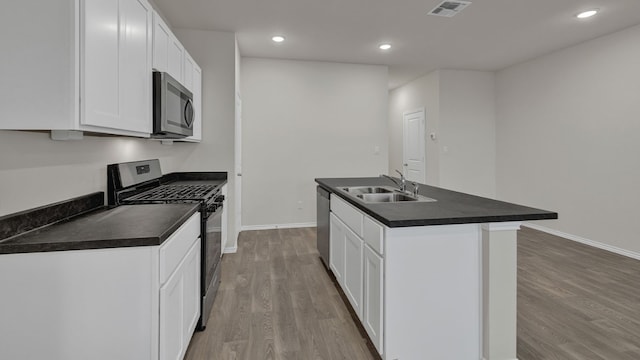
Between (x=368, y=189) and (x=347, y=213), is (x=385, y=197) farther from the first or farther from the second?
(x=347, y=213)

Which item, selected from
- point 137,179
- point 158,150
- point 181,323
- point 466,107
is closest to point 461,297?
point 181,323

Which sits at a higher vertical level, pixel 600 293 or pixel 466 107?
pixel 466 107

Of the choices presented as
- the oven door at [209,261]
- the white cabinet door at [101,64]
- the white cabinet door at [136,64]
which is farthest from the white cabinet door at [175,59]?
the oven door at [209,261]

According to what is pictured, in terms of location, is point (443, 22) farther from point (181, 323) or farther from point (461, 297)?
point (181, 323)

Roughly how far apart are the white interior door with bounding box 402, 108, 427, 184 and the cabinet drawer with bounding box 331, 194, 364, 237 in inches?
153

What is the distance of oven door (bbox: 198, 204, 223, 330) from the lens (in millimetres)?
2240

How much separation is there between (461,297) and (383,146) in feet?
13.0

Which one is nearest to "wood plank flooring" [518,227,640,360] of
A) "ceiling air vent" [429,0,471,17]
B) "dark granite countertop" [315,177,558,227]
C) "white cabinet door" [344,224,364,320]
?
"dark granite countertop" [315,177,558,227]

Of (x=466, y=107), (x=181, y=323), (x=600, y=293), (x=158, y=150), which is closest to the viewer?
(x=181, y=323)

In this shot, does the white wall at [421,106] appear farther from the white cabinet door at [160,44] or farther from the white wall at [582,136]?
the white cabinet door at [160,44]

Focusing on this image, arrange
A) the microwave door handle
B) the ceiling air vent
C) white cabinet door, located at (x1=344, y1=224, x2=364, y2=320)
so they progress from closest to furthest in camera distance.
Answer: white cabinet door, located at (x1=344, y1=224, x2=364, y2=320) → the microwave door handle → the ceiling air vent

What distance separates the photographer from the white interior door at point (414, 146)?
6.40 m

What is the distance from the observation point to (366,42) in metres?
4.45

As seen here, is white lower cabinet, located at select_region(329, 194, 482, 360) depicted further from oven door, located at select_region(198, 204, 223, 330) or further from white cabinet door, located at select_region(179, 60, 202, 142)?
white cabinet door, located at select_region(179, 60, 202, 142)
